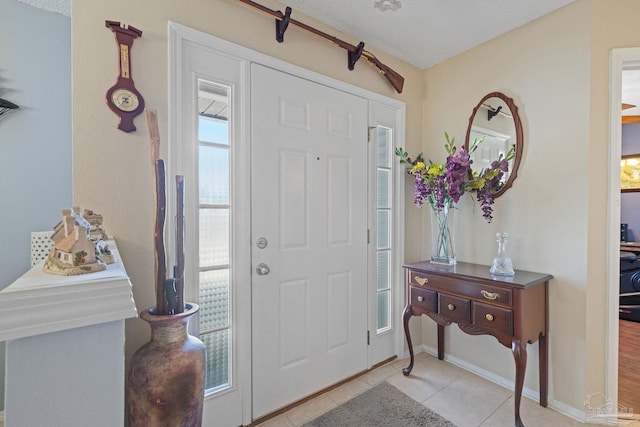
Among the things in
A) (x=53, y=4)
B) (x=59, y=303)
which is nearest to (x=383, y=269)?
(x=59, y=303)

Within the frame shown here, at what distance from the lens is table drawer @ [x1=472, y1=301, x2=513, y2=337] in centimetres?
169

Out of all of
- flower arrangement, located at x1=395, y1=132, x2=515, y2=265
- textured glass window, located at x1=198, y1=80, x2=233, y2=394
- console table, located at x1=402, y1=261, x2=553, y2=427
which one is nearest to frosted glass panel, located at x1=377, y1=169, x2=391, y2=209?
flower arrangement, located at x1=395, y1=132, x2=515, y2=265

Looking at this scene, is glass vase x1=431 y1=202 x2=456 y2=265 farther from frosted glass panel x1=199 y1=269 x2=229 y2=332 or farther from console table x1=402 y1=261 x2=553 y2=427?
frosted glass panel x1=199 y1=269 x2=229 y2=332

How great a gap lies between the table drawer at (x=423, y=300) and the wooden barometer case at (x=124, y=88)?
2017mm

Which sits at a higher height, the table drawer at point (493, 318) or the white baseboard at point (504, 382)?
the table drawer at point (493, 318)

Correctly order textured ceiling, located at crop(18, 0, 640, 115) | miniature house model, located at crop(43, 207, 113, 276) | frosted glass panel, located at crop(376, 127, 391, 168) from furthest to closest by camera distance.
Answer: frosted glass panel, located at crop(376, 127, 391, 168) → textured ceiling, located at crop(18, 0, 640, 115) → miniature house model, located at crop(43, 207, 113, 276)

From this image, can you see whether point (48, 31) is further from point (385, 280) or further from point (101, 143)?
point (385, 280)

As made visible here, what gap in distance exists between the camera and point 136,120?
1.40 meters

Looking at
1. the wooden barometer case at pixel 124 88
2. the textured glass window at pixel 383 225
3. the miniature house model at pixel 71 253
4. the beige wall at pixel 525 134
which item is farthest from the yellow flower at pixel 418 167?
the miniature house model at pixel 71 253

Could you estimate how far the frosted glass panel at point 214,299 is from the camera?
5.23 feet

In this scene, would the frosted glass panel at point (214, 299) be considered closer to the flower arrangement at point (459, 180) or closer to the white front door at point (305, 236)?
the white front door at point (305, 236)

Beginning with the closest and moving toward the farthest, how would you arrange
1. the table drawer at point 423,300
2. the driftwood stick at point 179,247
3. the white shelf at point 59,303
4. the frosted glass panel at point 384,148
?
the white shelf at point 59,303 < the driftwood stick at point 179,247 < the table drawer at point 423,300 < the frosted glass panel at point 384,148

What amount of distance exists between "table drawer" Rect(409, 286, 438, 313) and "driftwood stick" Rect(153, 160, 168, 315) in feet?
5.47

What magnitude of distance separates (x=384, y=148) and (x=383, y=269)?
0.99 meters
